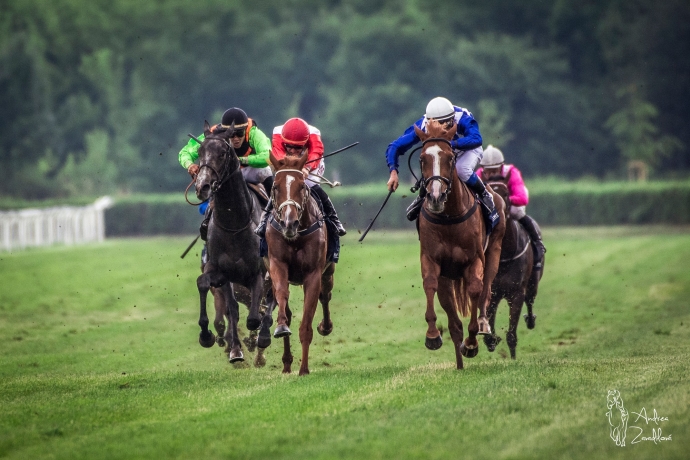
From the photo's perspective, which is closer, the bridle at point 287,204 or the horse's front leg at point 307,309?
the bridle at point 287,204

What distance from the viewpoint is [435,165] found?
33.6 ft

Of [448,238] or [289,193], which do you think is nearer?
[289,193]

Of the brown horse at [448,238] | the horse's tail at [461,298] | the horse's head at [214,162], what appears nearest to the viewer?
the brown horse at [448,238]

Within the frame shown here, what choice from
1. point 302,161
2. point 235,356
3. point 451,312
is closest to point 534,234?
point 451,312

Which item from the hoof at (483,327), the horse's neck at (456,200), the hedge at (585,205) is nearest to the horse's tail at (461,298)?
the hoof at (483,327)

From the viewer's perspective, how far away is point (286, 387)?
9.91 m

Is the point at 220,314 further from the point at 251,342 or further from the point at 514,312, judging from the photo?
the point at 514,312

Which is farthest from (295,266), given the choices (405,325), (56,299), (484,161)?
(56,299)

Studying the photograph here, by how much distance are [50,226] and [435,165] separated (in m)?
24.6

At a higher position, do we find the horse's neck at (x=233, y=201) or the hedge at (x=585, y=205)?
the hedge at (x=585, y=205)

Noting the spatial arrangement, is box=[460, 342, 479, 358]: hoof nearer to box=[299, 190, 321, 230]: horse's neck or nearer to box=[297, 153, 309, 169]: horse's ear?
box=[299, 190, 321, 230]: horse's neck

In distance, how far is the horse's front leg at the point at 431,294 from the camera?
10469mm

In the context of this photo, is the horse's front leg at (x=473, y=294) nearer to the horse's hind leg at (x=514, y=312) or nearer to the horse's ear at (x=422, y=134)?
the horse's ear at (x=422, y=134)

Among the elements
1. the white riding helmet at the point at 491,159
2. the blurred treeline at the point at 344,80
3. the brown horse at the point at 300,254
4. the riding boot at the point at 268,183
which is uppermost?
the blurred treeline at the point at 344,80
